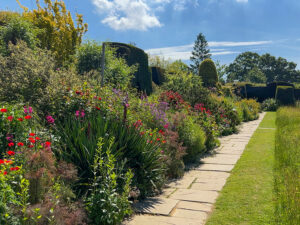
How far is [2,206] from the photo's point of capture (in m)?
2.26

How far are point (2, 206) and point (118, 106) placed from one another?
333 centimetres

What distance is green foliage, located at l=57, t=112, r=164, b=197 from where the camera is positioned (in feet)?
12.3

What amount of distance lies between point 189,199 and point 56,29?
1672cm

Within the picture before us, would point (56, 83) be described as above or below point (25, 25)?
below

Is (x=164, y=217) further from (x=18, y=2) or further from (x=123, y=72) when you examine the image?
(x=18, y=2)

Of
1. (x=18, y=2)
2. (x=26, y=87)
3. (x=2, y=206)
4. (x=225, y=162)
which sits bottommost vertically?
(x=225, y=162)

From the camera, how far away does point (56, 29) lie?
1809 cm

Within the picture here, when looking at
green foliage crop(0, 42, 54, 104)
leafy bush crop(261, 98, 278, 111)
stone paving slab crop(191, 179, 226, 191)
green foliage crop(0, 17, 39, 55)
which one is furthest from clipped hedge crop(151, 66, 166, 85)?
stone paving slab crop(191, 179, 226, 191)

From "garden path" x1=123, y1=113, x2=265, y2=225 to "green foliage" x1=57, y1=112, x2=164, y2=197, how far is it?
304 mm

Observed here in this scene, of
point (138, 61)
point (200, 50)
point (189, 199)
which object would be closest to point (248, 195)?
point (189, 199)

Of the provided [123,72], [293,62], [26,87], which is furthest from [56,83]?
[293,62]

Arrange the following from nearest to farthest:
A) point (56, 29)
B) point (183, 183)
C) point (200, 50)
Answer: point (183, 183), point (56, 29), point (200, 50)

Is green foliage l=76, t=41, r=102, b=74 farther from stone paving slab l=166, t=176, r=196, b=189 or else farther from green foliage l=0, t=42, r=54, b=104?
stone paving slab l=166, t=176, r=196, b=189

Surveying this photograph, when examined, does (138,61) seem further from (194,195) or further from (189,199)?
(189,199)
